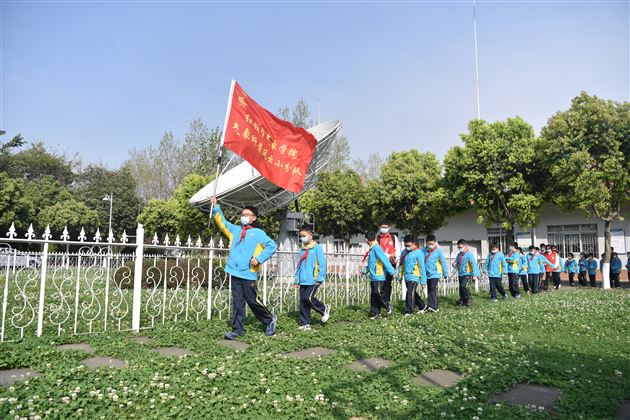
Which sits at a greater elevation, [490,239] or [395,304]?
[490,239]

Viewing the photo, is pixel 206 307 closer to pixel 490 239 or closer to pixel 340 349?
pixel 340 349

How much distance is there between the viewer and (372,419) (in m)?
3.70

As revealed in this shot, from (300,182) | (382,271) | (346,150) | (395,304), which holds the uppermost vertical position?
(346,150)

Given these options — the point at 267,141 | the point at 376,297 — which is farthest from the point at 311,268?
the point at 267,141

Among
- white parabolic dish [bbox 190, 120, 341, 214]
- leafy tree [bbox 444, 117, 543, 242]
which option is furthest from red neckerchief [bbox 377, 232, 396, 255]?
leafy tree [bbox 444, 117, 543, 242]

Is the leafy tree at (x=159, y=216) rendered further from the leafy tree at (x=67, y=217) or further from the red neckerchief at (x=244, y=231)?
the red neckerchief at (x=244, y=231)

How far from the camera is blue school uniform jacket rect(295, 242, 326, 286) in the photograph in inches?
317

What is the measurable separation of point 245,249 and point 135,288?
5.68 feet

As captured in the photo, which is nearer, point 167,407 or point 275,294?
point 167,407

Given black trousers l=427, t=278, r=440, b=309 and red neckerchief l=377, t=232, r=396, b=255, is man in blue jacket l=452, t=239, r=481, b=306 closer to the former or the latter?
black trousers l=427, t=278, r=440, b=309

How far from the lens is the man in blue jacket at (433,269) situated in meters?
10.5

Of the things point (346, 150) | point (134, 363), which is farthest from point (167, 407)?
point (346, 150)

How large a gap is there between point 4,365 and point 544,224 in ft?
96.2

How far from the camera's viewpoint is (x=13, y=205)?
35031mm
